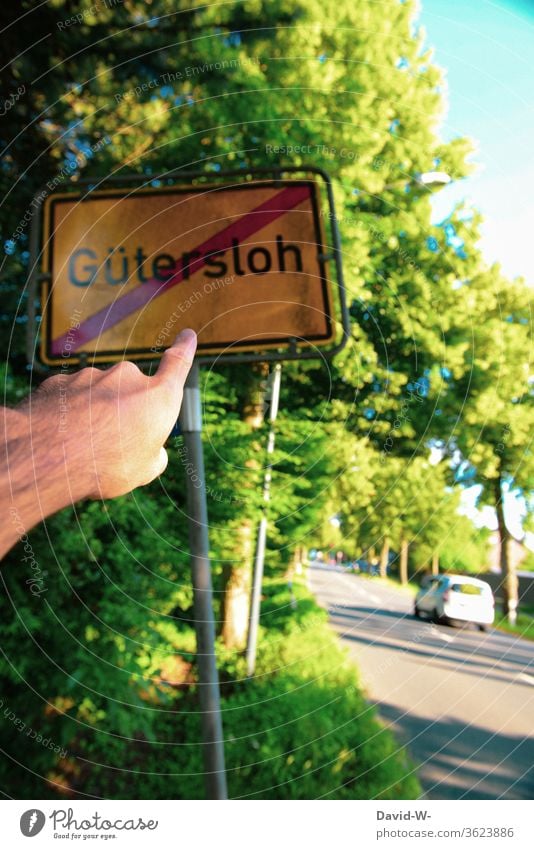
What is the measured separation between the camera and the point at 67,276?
1.81 metres

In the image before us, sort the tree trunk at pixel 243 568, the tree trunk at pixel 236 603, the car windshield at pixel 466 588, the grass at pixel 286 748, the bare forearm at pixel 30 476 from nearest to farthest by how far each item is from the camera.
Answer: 1. the bare forearm at pixel 30 476
2. the grass at pixel 286 748
3. the car windshield at pixel 466 588
4. the tree trunk at pixel 243 568
5. the tree trunk at pixel 236 603

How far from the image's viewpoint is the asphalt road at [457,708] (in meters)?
4.77

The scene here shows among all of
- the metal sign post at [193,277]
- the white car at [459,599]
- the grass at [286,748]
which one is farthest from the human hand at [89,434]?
the white car at [459,599]

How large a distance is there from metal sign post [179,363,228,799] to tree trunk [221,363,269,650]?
297 cm

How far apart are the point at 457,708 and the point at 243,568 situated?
98.4 inches

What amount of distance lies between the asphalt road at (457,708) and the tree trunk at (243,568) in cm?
141

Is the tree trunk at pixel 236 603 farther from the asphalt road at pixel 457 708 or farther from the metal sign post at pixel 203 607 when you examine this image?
the metal sign post at pixel 203 607

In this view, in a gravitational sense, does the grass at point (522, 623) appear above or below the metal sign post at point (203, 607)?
below

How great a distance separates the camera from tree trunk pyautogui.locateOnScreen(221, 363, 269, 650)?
5.35 meters

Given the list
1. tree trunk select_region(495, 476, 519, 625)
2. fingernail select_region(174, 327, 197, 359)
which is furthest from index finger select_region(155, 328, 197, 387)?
tree trunk select_region(495, 476, 519, 625)

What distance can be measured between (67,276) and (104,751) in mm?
3184

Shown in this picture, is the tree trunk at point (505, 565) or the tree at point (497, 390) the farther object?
the tree at point (497, 390)

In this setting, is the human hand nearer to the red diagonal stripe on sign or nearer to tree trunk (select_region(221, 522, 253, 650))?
the red diagonal stripe on sign
